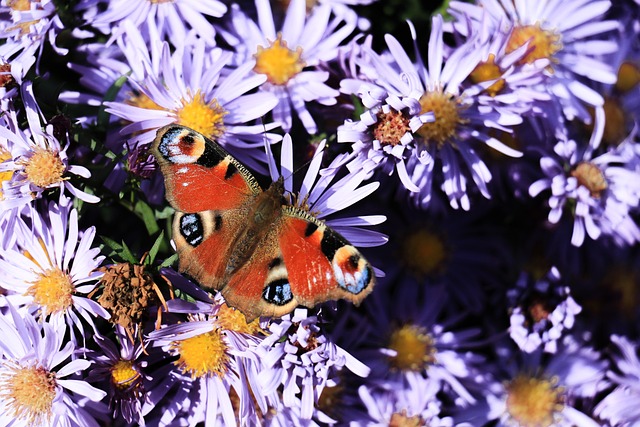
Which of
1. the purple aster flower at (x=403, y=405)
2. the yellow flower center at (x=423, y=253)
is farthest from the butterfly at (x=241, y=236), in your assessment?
the yellow flower center at (x=423, y=253)

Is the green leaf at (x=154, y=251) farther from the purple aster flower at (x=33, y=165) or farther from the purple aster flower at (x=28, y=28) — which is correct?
the purple aster flower at (x=28, y=28)

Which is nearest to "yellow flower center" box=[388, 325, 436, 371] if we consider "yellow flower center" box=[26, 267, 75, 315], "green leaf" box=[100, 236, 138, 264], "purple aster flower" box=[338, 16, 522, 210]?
"purple aster flower" box=[338, 16, 522, 210]

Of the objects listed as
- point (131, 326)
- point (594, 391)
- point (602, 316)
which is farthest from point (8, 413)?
point (602, 316)

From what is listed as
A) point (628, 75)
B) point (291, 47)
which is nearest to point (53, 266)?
point (291, 47)

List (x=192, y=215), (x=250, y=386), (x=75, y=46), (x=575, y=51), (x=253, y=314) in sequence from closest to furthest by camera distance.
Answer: (x=253, y=314) < (x=192, y=215) < (x=250, y=386) < (x=75, y=46) < (x=575, y=51)

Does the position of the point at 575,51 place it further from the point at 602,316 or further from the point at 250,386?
the point at 250,386

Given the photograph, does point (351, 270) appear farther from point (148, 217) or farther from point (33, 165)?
point (33, 165)
